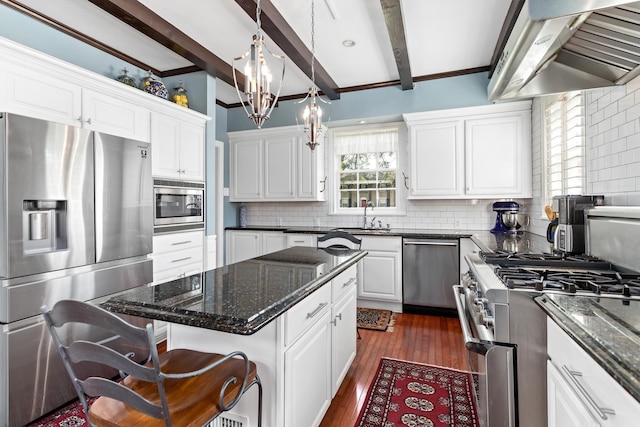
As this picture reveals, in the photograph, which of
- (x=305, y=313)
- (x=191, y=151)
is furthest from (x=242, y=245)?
(x=305, y=313)

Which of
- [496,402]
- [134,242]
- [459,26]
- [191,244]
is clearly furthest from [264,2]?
[496,402]

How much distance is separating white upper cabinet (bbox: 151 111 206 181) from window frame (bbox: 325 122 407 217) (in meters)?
1.86

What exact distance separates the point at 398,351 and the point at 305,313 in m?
1.60

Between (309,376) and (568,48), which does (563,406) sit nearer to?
(309,376)

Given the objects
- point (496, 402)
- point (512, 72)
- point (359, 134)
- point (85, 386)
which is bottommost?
point (496, 402)

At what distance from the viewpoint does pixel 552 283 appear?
1.22 m

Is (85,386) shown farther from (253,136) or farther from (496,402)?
(253,136)

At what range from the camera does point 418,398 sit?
2.02 m

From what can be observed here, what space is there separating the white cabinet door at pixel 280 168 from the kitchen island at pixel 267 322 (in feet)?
9.19

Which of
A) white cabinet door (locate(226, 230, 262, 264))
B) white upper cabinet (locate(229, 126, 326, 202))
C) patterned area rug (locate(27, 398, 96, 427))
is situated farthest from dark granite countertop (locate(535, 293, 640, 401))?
white cabinet door (locate(226, 230, 262, 264))

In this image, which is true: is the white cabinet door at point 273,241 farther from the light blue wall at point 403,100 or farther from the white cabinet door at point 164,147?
the light blue wall at point 403,100

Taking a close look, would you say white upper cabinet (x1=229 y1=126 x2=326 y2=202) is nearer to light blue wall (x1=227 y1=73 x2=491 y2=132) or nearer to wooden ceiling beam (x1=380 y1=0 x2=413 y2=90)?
light blue wall (x1=227 y1=73 x2=491 y2=132)

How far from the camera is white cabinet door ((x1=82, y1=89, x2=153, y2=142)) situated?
7.81ft

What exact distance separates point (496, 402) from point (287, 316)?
903mm
